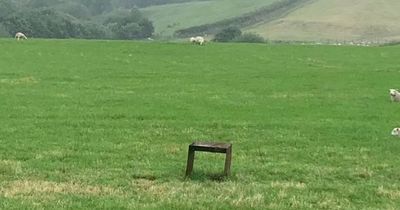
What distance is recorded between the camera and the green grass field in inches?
547

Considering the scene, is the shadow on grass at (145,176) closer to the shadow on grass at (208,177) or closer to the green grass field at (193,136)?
the green grass field at (193,136)

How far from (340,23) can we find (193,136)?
133m

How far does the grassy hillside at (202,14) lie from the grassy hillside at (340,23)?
16.4 meters

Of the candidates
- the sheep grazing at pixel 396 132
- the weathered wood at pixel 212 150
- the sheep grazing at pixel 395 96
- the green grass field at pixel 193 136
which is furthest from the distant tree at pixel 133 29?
the weathered wood at pixel 212 150

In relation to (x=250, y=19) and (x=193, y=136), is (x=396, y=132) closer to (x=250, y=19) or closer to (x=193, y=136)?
(x=193, y=136)

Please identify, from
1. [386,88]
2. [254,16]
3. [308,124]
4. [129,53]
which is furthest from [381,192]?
[254,16]

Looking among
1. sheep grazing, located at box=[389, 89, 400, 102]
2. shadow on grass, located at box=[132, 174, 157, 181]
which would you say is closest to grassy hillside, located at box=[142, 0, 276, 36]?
sheep grazing, located at box=[389, 89, 400, 102]

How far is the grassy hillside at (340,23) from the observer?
462ft

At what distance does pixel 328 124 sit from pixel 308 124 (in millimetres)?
686

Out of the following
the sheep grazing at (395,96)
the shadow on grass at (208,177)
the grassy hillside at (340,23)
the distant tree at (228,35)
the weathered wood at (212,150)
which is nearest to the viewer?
the shadow on grass at (208,177)

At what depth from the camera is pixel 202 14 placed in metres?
183

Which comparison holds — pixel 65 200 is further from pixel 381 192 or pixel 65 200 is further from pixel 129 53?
pixel 129 53

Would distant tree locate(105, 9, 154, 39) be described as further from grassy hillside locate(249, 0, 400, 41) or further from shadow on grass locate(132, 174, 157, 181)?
shadow on grass locate(132, 174, 157, 181)

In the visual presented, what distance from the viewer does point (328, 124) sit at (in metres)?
24.1
